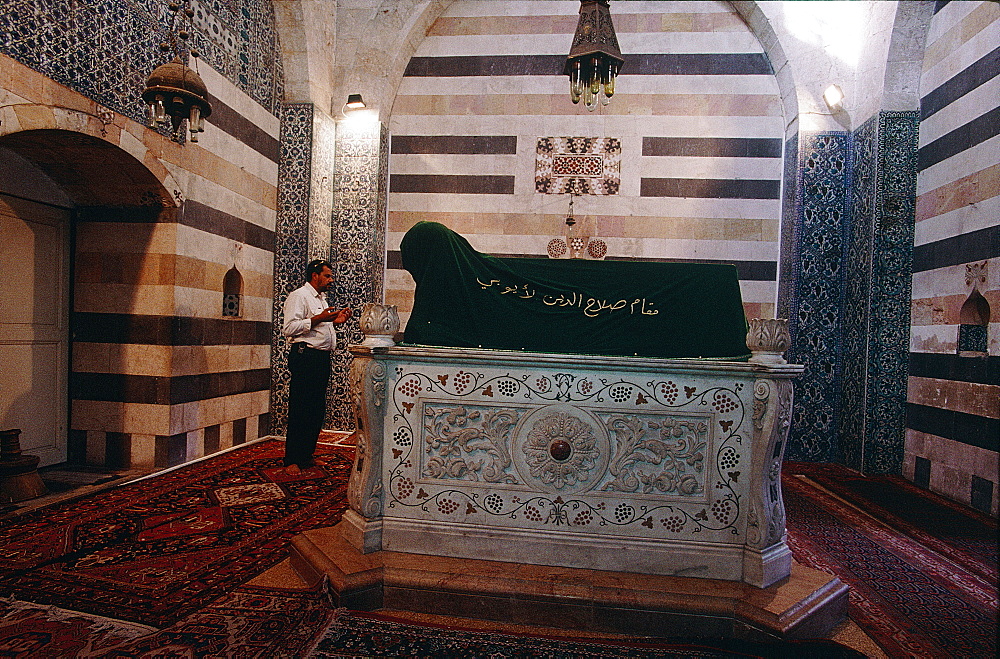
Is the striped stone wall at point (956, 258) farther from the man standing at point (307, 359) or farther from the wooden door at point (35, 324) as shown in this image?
the wooden door at point (35, 324)

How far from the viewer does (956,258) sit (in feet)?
15.3

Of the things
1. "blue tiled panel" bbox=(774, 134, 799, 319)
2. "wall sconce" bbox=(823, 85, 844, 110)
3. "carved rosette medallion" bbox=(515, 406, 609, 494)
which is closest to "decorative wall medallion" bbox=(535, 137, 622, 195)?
"blue tiled panel" bbox=(774, 134, 799, 319)

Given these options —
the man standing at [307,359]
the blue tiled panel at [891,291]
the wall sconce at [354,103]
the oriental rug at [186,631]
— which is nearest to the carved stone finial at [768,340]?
the oriental rug at [186,631]

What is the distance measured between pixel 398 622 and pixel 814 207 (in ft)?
19.3

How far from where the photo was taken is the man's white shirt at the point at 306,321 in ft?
14.7

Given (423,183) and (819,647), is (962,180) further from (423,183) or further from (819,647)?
(423,183)

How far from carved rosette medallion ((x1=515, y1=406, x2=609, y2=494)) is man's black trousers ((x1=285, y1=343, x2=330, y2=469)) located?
2.60 m

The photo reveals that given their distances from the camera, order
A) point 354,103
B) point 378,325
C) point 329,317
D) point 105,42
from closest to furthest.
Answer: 1. point 378,325
2. point 105,42
3. point 329,317
4. point 354,103

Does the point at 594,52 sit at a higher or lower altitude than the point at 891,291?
higher

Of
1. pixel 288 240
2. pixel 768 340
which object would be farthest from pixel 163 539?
pixel 288 240

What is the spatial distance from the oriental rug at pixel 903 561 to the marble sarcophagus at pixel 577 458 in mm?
571

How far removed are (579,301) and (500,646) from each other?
4.86 feet

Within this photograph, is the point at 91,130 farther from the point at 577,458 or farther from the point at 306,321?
the point at 577,458

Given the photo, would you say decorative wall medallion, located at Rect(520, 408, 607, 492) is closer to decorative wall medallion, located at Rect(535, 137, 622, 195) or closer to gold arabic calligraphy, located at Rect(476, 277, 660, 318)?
gold arabic calligraphy, located at Rect(476, 277, 660, 318)
